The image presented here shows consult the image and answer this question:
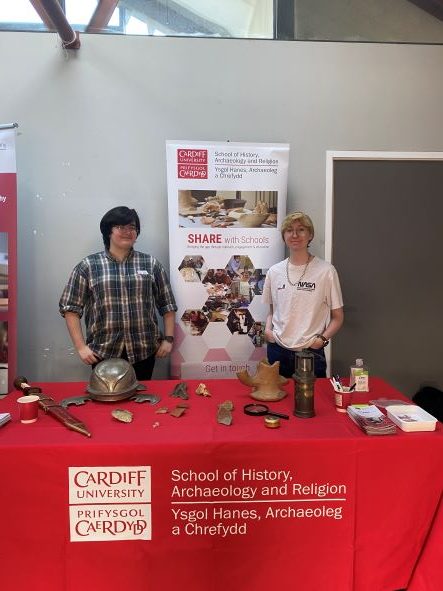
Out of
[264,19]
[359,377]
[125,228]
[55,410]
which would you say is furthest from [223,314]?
[264,19]

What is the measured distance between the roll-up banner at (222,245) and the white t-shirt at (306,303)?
0.47 m

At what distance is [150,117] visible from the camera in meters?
2.47

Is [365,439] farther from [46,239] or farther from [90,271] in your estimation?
[46,239]

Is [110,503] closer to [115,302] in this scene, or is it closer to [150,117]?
[115,302]

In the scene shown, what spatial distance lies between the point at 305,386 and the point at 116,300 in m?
1.10

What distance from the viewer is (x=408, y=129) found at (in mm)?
2584

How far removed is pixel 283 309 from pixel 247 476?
94 centimetres

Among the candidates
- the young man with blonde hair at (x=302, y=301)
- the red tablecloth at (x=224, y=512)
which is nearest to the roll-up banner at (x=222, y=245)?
the young man with blonde hair at (x=302, y=301)

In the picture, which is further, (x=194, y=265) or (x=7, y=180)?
(x=194, y=265)

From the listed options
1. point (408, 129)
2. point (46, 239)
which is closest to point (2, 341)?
point (46, 239)

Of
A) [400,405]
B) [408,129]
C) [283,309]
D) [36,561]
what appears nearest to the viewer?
[36,561]

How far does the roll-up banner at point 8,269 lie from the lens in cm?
221

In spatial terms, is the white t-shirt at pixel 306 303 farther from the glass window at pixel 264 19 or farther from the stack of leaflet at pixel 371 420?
the glass window at pixel 264 19

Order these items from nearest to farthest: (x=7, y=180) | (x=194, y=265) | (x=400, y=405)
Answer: (x=400, y=405), (x=7, y=180), (x=194, y=265)
